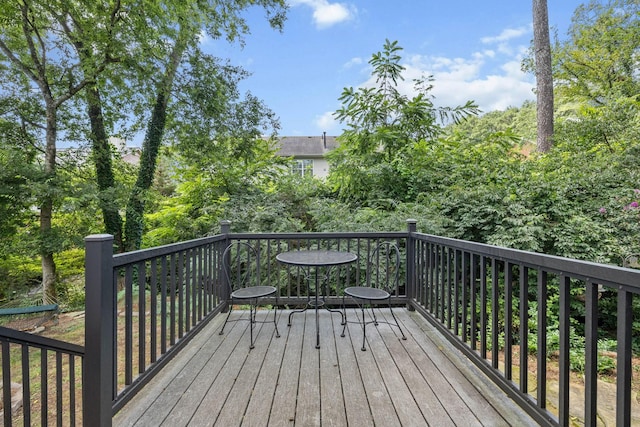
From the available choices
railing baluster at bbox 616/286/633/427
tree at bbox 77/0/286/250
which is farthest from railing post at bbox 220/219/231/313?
tree at bbox 77/0/286/250

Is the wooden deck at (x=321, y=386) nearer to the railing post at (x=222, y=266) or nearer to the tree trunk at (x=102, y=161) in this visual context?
the railing post at (x=222, y=266)

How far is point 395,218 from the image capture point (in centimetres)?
518

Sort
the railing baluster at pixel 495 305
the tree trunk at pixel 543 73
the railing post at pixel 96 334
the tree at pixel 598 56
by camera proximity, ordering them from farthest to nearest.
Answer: the tree at pixel 598 56 → the tree trunk at pixel 543 73 → the railing baluster at pixel 495 305 → the railing post at pixel 96 334

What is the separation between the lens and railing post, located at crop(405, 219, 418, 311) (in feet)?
11.6

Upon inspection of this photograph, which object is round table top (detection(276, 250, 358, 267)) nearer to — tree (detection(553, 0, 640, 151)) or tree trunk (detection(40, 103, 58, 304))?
tree trunk (detection(40, 103, 58, 304))

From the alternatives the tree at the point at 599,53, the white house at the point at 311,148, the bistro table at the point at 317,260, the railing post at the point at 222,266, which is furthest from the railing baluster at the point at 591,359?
the white house at the point at 311,148

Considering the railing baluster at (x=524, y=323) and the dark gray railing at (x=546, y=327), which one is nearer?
the dark gray railing at (x=546, y=327)

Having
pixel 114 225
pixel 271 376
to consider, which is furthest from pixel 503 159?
pixel 114 225

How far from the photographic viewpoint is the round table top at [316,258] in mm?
2826

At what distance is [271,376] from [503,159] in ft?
20.6

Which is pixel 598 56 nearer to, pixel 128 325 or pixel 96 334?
pixel 128 325

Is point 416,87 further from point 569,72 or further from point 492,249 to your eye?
point 569,72

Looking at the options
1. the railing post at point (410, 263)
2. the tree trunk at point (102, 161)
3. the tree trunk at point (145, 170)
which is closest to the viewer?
the railing post at point (410, 263)

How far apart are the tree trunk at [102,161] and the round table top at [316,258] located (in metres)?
5.95
